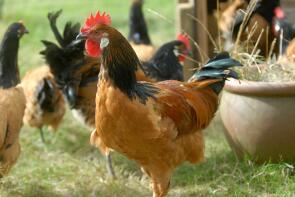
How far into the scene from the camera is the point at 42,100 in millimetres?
5590

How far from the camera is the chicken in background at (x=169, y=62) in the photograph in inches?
216

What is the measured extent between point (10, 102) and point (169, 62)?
1815 mm

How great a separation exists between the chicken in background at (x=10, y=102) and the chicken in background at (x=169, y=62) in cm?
139

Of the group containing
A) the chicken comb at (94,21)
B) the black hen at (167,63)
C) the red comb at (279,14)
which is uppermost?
the chicken comb at (94,21)

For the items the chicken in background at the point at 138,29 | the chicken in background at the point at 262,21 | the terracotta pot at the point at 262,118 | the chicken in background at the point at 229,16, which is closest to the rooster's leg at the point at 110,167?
the terracotta pot at the point at 262,118

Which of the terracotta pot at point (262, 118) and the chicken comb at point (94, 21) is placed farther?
the terracotta pot at point (262, 118)

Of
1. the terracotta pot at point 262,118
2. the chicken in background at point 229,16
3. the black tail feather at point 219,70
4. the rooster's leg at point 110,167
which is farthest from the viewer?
the chicken in background at point 229,16

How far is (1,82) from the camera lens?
4562 millimetres

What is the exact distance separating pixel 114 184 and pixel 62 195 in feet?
1.45

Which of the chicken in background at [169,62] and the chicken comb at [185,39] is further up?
the chicken comb at [185,39]

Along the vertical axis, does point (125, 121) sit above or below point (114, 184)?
above

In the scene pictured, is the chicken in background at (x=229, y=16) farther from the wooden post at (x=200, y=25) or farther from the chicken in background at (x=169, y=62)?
the chicken in background at (x=169, y=62)

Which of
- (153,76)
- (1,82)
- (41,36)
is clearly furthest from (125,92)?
(41,36)

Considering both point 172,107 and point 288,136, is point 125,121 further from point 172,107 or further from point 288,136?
point 288,136
